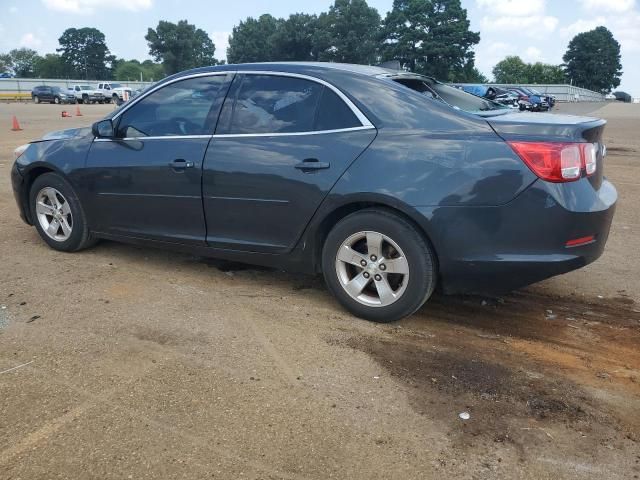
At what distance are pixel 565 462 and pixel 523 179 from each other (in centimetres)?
155

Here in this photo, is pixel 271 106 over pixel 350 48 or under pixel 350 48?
under

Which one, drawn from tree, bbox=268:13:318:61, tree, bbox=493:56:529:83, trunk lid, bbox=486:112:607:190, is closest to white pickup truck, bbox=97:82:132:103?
tree, bbox=268:13:318:61

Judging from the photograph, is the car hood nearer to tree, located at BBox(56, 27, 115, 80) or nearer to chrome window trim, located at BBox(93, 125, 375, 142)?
chrome window trim, located at BBox(93, 125, 375, 142)

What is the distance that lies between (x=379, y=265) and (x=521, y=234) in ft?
2.93

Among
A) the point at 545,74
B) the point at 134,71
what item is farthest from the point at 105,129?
the point at 134,71

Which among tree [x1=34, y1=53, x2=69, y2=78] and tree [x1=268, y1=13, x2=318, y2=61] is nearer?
tree [x1=268, y1=13, x2=318, y2=61]

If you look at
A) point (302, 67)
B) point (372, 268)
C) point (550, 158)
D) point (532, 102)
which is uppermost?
point (532, 102)

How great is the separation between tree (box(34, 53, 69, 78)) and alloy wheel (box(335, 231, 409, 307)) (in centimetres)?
12284

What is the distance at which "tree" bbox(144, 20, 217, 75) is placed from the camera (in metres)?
→ 93.6

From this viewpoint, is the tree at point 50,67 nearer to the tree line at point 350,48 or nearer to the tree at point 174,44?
the tree line at point 350,48

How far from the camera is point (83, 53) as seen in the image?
118 m

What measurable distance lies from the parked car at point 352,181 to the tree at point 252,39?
95182 millimetres

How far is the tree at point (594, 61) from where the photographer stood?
110m

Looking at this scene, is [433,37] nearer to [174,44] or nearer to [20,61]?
[174,44]
